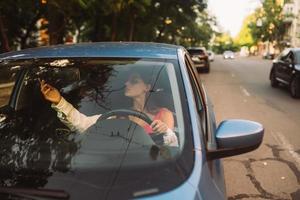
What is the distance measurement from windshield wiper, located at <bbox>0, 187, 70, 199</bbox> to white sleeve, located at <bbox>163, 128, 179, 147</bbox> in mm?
713

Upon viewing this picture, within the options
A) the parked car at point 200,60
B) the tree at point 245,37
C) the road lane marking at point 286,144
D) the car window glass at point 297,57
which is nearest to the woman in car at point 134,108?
the road lane marking at point 286,144

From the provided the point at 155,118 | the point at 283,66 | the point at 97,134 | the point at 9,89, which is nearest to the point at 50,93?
the point at 97,134

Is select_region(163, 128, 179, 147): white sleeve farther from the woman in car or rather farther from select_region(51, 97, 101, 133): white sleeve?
select_region(51, 97, 101, 133): white sleeve

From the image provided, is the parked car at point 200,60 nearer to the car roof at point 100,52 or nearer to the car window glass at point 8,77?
the car window glass at point 8,77

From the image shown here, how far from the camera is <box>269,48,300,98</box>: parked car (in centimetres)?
1540

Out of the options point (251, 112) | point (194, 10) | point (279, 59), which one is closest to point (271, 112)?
point (251, 112)

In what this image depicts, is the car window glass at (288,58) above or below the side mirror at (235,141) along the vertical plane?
below

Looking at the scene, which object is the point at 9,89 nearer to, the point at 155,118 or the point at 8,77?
the point at 8,77

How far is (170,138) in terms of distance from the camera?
2838 millimetres

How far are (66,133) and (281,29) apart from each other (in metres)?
101

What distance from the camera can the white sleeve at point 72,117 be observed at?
3.13 meters

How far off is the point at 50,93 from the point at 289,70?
13.9m

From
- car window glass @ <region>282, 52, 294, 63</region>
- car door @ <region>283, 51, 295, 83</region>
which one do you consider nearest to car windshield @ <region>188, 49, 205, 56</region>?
car window glass @ <region>282, 52, 294, 63</region>

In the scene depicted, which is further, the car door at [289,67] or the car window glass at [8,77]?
the car door at [289,67]
